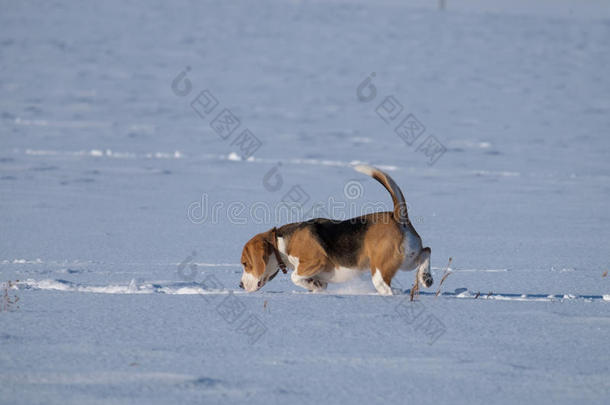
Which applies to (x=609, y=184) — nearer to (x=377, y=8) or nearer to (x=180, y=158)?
(x=180, y=158)

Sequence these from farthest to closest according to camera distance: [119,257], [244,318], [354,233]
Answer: [119,257], [354,233], [244,318]

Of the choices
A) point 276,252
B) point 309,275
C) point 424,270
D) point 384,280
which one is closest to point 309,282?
point 309,275

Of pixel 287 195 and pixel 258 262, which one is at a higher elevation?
pixel 258 262

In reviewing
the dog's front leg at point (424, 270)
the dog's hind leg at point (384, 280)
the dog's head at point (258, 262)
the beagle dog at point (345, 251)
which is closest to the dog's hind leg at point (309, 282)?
the beagle dog at point (345, 251)

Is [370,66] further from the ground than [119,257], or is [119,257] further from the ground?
[119,257]

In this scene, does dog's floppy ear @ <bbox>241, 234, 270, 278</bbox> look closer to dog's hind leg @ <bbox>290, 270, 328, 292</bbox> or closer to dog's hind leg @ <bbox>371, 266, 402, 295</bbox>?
dog's hind leg @ <bbox>290, 270, 328, 292</bbox>

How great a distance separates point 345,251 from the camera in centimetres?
463

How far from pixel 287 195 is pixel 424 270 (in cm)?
445

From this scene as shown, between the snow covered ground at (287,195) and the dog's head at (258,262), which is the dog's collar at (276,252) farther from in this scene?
the snow covered ground at (287,195)

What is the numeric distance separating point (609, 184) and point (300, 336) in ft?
24.8

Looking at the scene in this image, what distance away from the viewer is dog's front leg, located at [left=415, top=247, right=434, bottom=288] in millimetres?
4523

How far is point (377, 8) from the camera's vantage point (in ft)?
86.5

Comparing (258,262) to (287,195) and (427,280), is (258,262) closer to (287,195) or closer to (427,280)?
(427,280)

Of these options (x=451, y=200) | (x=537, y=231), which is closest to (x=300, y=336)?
(x=537, y=231)
